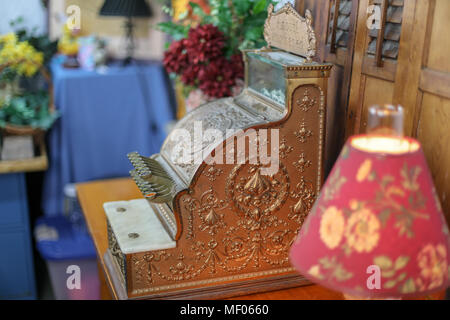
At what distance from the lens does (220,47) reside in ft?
6.26

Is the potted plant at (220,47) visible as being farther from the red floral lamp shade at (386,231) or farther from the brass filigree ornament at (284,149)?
the red floral lamp shade at (386,231)

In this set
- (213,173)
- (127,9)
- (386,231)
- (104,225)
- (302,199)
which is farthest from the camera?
(127,9)

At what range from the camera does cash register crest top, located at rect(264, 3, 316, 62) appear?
1367 millimetres

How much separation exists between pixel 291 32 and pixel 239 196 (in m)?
0.48

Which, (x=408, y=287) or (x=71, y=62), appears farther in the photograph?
(x=71, y=62)

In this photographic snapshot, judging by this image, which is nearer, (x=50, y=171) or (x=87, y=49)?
(x=50, y=171)

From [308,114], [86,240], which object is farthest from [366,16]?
[86,240]

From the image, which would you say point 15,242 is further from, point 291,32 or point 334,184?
point 334,184

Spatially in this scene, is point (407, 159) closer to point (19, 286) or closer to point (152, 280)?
point (152, 280)

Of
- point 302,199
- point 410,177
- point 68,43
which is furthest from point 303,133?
point 68,43

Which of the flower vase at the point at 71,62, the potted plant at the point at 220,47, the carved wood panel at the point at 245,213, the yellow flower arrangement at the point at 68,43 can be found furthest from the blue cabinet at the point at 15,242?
the carved wood panel at the point at 245,213

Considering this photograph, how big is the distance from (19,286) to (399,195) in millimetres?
2516

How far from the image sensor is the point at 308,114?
138cm

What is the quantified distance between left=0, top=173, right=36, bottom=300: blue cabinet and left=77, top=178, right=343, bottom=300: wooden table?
2.00 ft
